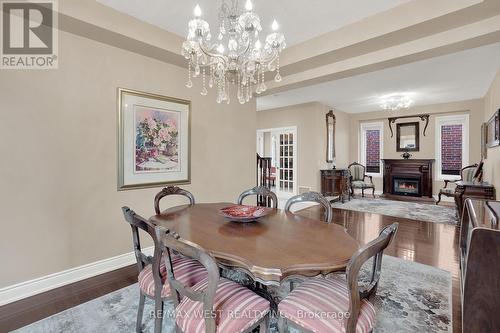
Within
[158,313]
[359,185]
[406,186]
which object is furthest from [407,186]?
[158,313]

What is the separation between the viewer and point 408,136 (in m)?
7.18

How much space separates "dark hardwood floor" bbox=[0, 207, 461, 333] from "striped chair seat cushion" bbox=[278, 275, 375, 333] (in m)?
1.11

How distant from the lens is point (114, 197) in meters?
2.74

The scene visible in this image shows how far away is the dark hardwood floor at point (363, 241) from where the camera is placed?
196 cm

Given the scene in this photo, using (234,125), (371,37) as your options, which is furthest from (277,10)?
(234,125)

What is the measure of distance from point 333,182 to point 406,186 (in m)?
2.61

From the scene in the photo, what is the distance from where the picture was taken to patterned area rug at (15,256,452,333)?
1.77 meters

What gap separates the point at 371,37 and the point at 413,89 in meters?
3.38

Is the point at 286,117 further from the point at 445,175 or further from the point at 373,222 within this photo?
the point at 445,175

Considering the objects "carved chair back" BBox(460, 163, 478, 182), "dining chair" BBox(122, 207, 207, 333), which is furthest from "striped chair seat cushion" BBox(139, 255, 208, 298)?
"carved chair back" BBox(460, 163, 478, 182)

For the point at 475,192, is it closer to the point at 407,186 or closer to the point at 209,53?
the point at 407,186

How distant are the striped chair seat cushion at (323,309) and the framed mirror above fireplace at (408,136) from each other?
23.7 feet

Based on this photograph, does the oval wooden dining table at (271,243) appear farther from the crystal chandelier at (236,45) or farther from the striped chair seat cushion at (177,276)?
the crystal chandelier at (236,45)

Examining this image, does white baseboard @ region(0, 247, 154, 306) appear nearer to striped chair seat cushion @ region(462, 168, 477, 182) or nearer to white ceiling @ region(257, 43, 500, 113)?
white ceiling @ region(257, 43, 500, 113)
